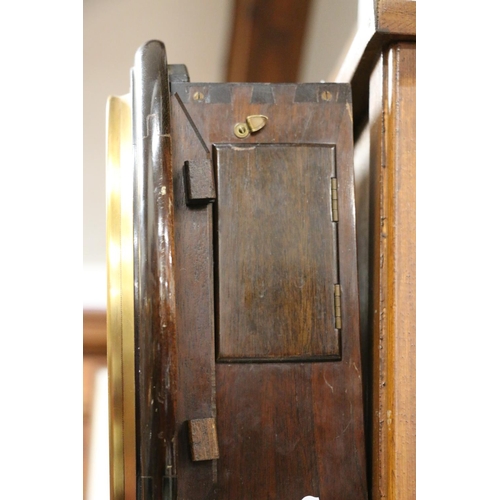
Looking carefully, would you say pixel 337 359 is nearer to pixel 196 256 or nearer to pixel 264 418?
pixel 264 418

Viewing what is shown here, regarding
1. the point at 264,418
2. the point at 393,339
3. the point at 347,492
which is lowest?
the point at 347,492

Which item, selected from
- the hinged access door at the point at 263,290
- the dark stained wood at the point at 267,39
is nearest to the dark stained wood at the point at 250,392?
the hinged access door at the point at 263,290

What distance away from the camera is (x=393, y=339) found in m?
0.99

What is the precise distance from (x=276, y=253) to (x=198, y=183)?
15cm

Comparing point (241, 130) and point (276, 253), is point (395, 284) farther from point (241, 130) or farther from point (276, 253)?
point (241, 130)

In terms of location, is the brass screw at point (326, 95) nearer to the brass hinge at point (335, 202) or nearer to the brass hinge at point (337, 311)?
the brass hinge at point (335, 202)

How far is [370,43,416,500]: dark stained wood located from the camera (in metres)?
0.98

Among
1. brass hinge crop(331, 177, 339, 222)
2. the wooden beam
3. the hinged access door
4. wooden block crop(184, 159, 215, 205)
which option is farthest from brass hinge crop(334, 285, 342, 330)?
the wooden beam

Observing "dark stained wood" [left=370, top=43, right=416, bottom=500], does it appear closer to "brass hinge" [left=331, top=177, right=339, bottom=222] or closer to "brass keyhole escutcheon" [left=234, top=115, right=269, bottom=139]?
"brass hinge" [left=331, top=177, right=339, bottom=222]

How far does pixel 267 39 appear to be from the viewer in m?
2.33

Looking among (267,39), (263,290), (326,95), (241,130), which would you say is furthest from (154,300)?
(267,39)
